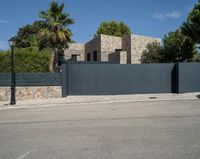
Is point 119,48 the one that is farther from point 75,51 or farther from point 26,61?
point 26,61

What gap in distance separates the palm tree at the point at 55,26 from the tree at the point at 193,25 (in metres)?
10.8

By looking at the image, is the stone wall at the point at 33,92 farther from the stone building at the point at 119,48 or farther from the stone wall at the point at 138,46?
the stone wall at the point at 138,46

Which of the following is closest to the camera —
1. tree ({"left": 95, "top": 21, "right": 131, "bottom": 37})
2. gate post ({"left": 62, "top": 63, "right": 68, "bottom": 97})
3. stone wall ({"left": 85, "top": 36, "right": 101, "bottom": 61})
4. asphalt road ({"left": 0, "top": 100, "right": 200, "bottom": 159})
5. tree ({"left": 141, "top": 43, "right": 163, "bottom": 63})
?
asphalt road ({"left": 0, "top": 100, "right": 200, "bottom": 159})

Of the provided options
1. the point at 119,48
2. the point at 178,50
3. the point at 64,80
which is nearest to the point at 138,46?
the point at 119,48

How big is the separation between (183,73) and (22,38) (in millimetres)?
34672

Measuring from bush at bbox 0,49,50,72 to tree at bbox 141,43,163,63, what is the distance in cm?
1386

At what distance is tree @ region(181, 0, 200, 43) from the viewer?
29.3 m

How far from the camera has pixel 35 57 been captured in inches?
1021

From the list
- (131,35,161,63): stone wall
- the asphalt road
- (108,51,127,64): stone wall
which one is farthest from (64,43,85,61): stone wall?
the asphalt road

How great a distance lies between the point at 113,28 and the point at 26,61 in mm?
39881

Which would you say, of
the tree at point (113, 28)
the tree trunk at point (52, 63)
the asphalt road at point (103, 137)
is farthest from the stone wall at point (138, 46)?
the tree at point (113, 28)

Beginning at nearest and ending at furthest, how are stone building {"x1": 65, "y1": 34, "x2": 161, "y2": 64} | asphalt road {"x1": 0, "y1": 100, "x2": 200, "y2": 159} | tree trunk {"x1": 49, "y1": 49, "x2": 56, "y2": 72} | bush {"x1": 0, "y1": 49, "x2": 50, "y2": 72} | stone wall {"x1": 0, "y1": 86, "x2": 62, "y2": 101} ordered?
asphalt road {"x1": 0, "y1": 100, "x2": 200, "y2": 159}, stone wall {"x1": 0, "y1": 86, "x2": 62, "y2": 101}, bush {"x1": 0, "y1": 49, "x2": 50, "y2": 72}, tree trunk {"x1": 49, "y1": 49, "x2": 56, "y2": 72}, stone building {"x1": 65, "y1": 34, "x2": 161, "y2": 64}

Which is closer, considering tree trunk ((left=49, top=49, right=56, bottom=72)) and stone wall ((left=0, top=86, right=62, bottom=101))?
stone wall ((left=0, top=86, right=62, bottom=101))

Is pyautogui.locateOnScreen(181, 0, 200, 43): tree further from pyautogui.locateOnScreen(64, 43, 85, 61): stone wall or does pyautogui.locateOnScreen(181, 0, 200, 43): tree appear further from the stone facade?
pyautogui.locateOnScreen(64, 43, 85, 61): stone wall
